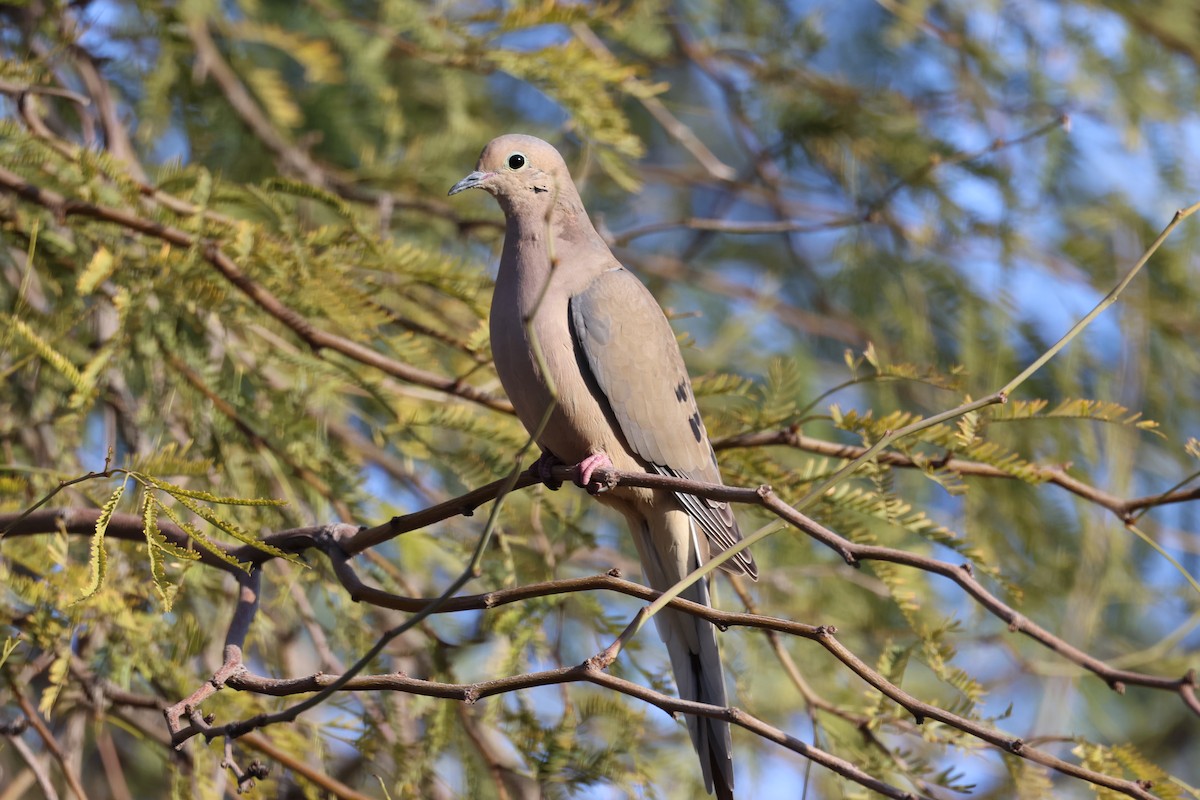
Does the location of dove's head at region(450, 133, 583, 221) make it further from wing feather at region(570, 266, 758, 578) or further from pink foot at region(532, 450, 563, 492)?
pink foot at region(532, 450, 563, 492)

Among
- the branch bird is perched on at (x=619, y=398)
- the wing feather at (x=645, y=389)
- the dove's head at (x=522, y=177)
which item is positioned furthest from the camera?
the dove's head at (x=522, y=177)

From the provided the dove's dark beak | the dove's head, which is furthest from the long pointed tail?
the dove's dark beak

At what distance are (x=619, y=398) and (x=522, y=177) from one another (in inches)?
29.2

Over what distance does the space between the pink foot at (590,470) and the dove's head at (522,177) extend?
776mm

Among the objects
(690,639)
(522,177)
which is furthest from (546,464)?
(522,177)

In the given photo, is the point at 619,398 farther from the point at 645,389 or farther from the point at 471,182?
the point at 471,182

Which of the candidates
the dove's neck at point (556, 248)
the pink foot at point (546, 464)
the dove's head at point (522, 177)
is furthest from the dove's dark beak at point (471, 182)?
the pink foot at point (546, 464)

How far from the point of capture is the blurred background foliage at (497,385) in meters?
2.79

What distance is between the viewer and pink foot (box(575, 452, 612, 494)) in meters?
2.70

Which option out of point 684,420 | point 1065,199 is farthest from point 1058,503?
point 684,420

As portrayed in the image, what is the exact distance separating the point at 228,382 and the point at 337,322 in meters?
0.39

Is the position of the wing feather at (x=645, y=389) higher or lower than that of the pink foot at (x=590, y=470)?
higher

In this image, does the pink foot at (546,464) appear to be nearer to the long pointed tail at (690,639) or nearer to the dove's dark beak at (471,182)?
the long pointed tail at (690,639)

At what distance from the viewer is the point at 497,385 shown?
11.2 ft
